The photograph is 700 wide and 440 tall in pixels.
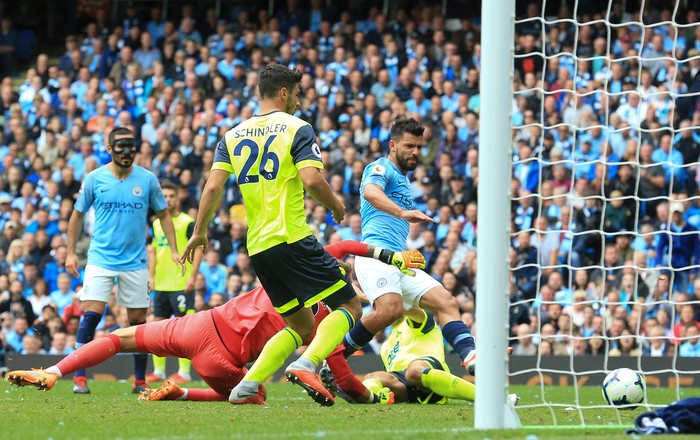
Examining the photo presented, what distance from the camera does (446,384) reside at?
7.81 metres

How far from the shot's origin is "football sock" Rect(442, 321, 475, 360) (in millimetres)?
8258

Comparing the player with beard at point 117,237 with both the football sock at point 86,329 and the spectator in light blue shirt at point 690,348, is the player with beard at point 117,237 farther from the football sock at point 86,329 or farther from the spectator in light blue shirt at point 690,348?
the spectator in light blue shirt at point 690,348

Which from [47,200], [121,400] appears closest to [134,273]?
[121,400]

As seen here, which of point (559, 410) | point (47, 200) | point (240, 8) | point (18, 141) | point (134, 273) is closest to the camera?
point (559, 410)

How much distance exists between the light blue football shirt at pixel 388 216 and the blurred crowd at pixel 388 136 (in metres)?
3.23

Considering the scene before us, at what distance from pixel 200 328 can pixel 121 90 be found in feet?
38.5

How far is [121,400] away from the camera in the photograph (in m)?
8.31

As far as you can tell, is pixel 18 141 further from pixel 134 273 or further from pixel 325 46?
pixel 134 273

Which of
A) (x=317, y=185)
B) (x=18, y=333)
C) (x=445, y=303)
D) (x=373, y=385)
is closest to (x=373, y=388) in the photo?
(x=373, y=385)

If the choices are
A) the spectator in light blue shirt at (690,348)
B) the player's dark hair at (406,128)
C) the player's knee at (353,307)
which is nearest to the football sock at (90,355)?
the player's knee at (353,307)

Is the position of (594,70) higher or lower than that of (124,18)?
lower

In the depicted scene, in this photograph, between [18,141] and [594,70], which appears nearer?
A: [594,70]

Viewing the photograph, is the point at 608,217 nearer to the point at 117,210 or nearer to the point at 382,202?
the point at 382,202

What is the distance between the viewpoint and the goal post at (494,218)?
17.7 feet
